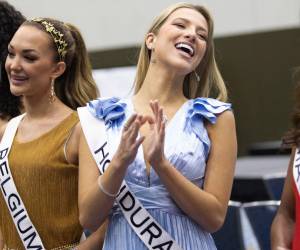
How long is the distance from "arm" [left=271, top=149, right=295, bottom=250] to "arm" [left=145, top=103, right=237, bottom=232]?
0.95 feet

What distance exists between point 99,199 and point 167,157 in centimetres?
29

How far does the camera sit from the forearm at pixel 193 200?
3.10 metres

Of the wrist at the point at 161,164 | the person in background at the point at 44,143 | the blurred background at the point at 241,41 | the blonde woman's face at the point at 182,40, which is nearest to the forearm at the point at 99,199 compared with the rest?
the wrist at the point at 161,164

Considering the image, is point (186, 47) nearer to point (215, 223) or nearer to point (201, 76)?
point (201, 76)

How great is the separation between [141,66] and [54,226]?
2.43ft

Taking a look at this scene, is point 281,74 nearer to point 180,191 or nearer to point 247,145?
point 247,145

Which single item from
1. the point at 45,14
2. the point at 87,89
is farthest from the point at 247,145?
the point at 87,89

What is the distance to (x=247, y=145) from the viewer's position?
13.7 metres

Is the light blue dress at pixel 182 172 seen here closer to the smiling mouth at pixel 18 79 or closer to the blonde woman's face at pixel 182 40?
the blonde woman's face at pixel 182 40

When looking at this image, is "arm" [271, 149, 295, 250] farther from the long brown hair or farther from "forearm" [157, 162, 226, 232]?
the long brown hair

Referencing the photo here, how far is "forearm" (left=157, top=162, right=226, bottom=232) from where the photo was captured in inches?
122

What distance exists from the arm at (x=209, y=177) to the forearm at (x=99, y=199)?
0.13m

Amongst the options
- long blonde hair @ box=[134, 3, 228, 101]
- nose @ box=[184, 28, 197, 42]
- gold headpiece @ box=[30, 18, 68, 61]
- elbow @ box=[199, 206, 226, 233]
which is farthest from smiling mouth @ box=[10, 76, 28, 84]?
elbow @ box=[199, 206, 226, 233]

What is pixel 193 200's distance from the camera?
A: 3152mm
